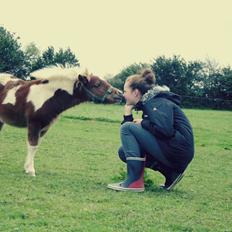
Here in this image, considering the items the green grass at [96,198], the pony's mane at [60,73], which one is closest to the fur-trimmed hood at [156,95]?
the green grass at [96,198]

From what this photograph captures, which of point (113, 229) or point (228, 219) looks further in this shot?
point (228, 219)

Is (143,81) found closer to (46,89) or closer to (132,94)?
(132,94)

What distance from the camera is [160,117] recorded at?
283 inches

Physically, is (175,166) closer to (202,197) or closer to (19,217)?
(202,197)

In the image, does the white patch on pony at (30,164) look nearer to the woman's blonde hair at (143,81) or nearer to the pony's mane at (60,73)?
the pony's mane at (60,73)

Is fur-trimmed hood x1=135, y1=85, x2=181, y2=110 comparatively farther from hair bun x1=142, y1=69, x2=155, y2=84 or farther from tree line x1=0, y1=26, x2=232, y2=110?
tree line x1=0, y1=26, x2=232, y2=110

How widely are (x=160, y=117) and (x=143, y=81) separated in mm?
677

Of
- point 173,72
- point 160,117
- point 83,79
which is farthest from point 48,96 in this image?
point 173,72

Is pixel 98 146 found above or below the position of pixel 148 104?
below

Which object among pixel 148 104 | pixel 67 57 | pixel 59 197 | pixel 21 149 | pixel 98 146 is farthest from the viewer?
pixel 67 57

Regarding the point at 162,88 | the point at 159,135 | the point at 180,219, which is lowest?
the point at 180,219

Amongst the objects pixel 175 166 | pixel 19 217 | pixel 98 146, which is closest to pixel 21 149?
pixel 98 146

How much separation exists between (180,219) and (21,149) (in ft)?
21.9

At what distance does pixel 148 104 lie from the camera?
7.33m
